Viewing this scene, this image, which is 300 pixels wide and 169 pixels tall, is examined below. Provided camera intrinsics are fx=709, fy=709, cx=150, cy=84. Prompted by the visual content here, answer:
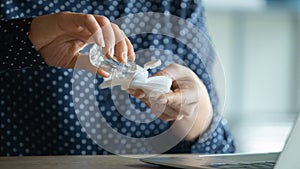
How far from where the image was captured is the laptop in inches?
26.2

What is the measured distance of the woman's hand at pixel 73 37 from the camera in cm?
79

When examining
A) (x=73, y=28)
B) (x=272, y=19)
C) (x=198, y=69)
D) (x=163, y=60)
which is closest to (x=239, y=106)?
(x=272, y=19)

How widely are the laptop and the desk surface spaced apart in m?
0.03

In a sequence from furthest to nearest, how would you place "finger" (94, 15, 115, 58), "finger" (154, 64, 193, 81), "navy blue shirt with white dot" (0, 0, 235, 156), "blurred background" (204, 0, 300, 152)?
"blurred background" (204, 0, 300, 152) → "navy blue shirt with white dot" (0, 0, 235, 156) → "finger" (154, 64, 193, 81) → "finger" (94, 15, 115, 58)

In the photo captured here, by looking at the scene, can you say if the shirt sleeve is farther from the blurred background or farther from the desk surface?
the blurred background

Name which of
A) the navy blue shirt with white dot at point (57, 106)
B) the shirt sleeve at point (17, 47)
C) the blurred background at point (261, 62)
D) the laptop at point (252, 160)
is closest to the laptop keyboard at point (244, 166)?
the laptop at point (252, 160)

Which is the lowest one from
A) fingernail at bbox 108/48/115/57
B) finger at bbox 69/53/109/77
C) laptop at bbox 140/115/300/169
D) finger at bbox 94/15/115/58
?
laptop at bbox 140/115/300/169

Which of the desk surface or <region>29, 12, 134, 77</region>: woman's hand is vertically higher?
<region>29, 12, 134, 77</region>: woman's hand

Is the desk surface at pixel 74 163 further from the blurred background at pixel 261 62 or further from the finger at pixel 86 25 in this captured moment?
the blurred background at pixel 261 62

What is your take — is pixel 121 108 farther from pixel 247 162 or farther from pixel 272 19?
pixel 272 19

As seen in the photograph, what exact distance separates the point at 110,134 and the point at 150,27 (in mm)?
224

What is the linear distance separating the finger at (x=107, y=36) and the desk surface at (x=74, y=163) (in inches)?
5.3

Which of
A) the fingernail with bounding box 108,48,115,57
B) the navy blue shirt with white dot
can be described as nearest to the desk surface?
the fingernail with bounding box 108,48,115,57

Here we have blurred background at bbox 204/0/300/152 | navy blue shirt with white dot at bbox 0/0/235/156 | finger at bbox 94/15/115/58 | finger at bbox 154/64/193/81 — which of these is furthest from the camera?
blurred background at bbox 204/0/300/152
